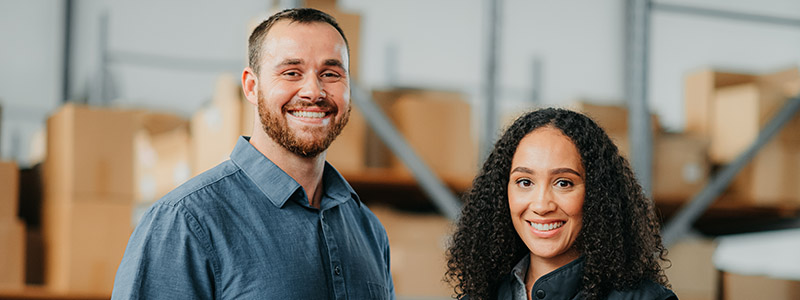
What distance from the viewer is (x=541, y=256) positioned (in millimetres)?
1629

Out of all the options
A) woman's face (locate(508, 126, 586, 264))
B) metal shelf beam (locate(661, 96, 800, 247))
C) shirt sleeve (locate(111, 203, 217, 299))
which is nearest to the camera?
shirt sleeve (locate(111, 203, 217, 299))

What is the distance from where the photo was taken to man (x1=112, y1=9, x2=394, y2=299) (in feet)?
5.00

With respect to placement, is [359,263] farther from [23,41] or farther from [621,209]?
[23,41]

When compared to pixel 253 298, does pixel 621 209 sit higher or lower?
higher

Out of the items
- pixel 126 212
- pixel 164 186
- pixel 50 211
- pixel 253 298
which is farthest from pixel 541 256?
pixel 164 186

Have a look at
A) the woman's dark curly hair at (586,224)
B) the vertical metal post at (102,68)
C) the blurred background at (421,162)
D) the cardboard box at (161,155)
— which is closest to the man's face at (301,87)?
the woman's dark curly hair at (586,224)

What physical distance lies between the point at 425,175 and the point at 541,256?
1983mm

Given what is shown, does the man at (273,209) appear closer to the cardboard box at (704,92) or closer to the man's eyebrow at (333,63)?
the man's eyebrow at (333,63)

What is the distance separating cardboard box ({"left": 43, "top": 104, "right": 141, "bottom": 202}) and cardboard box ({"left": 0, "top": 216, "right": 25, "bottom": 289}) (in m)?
0.22

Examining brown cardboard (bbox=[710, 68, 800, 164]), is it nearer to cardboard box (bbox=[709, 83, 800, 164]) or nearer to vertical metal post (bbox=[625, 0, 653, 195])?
cardboard box (bbox=[709, 83, 800, 164])

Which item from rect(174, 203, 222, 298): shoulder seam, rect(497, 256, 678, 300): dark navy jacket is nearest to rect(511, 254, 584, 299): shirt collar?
rect(497, 256, 678, 300): dark navy jacket

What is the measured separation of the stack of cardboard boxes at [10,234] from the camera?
12.5 feet

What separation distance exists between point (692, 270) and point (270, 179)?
9.82ft

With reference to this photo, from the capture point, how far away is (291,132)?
1650 millimetres
